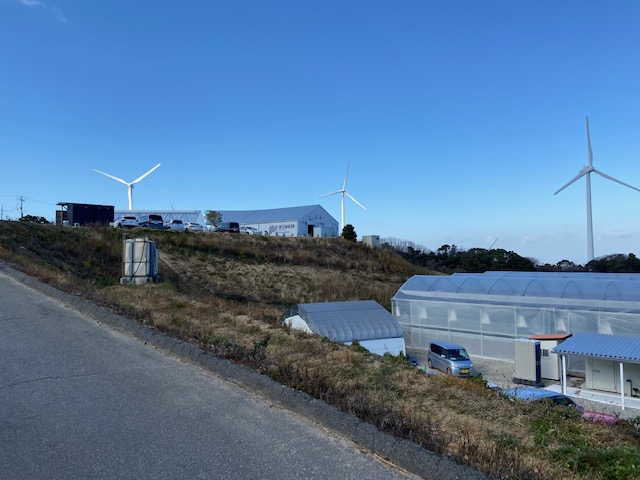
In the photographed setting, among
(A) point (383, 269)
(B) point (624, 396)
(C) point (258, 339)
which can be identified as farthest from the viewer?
(A) point (383, 269)

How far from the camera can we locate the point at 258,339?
30.8 feet

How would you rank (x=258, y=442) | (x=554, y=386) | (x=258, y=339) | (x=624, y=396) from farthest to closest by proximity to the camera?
(x=554, y=386)
(x=624, y=396)
(x=258, y=339)
(x=258, y=442)

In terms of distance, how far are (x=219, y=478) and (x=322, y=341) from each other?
6.23 m

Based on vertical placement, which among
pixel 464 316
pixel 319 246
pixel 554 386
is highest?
pixel 319 246

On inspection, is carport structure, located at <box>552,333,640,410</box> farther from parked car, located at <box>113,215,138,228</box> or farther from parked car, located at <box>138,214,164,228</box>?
parked car, located at <box>138,214,164,228</box>

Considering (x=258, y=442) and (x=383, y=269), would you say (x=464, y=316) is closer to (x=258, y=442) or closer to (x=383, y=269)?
(x=258, y=442)

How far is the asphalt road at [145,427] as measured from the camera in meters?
3.91

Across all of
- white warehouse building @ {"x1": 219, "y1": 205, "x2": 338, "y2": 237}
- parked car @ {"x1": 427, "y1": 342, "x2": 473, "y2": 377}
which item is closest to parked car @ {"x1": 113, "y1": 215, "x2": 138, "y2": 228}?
white warehouse building @ {"x1": 219, "y1": 205, "x2": 338, "y2": 237}

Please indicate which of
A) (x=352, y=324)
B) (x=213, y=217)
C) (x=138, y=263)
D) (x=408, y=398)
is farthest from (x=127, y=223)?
(x=408, y=398)

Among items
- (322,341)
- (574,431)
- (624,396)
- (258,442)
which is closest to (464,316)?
(624,396)

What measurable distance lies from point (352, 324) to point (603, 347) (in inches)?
416

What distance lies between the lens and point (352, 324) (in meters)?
23.9

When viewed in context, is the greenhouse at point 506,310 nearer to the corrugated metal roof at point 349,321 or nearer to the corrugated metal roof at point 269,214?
the corrugated metal roof at point 349,321

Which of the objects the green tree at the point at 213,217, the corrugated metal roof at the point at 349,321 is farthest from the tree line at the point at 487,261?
the corrugated metal roof at the point at 349,321
